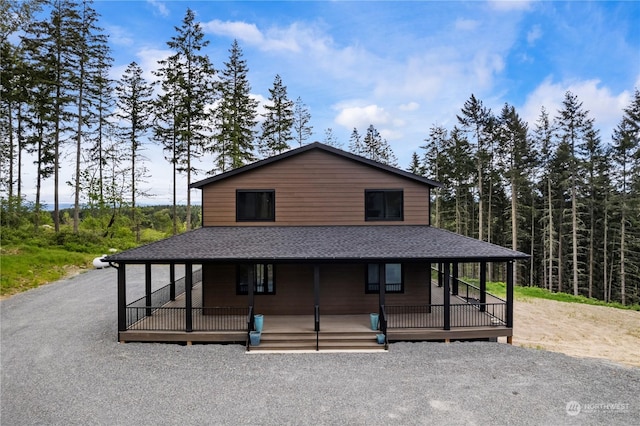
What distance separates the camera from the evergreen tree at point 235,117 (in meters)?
25.7

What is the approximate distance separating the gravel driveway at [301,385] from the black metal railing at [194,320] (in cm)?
68

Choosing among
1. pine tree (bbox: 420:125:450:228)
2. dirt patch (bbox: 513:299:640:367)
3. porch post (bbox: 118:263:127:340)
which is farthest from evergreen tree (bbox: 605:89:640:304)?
porch post (bbox: 118:263:127:340)

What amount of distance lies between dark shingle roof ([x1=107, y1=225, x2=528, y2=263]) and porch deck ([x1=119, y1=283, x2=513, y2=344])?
66.6 inches

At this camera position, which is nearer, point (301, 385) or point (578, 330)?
point (301, 385)

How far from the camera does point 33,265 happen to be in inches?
765

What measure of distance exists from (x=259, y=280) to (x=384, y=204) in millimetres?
6043

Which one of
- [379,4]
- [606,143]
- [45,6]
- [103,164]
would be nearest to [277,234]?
[379,4]

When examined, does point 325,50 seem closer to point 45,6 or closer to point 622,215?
point 45,6

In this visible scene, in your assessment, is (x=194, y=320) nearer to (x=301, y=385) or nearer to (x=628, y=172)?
(x=301, y=385)

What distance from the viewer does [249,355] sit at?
9.43 metres

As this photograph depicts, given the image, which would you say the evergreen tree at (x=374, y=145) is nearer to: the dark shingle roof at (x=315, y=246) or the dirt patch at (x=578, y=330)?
the dirt patch at (x=578, y=330)

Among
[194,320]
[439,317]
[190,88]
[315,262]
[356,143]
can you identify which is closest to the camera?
[315,262]

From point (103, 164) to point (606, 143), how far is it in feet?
135

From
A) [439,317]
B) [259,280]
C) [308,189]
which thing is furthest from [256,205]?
[439,317]
